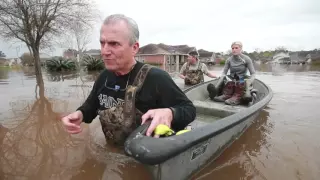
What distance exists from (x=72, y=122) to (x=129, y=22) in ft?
3.61

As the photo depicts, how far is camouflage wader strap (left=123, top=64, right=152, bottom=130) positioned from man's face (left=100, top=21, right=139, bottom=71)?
0.17 m

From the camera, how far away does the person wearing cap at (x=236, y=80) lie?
5.71 m

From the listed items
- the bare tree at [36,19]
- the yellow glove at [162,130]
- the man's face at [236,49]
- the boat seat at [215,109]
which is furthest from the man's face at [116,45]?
the bare tree at [36,19]

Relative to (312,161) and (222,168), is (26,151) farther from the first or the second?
(312,161)

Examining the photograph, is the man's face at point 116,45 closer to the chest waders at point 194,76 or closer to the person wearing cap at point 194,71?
the person wearing cap at point 194,71

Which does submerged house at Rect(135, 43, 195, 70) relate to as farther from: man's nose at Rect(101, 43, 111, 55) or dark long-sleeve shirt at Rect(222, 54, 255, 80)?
man's nose at Rect(101, 43, 111, 55)

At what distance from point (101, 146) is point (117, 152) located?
20.4 inches

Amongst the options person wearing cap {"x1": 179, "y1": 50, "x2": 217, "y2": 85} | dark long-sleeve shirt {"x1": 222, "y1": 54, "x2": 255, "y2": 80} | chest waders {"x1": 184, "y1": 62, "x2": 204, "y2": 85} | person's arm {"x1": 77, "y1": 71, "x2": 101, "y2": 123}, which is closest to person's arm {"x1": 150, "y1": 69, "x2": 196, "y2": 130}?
person's arm {"x1": 77, "y1": 71, "x2": 101, "y2": 123}

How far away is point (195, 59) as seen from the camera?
7598mm

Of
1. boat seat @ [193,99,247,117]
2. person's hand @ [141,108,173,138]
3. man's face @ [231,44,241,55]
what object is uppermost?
man's face @ [231,44,241,55]

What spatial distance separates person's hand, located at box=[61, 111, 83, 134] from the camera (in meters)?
2.11

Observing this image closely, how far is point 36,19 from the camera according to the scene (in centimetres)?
1748

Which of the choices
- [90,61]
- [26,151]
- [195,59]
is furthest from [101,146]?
[90,61]

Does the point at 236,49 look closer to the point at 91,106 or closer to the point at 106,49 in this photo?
the point at 91,106
